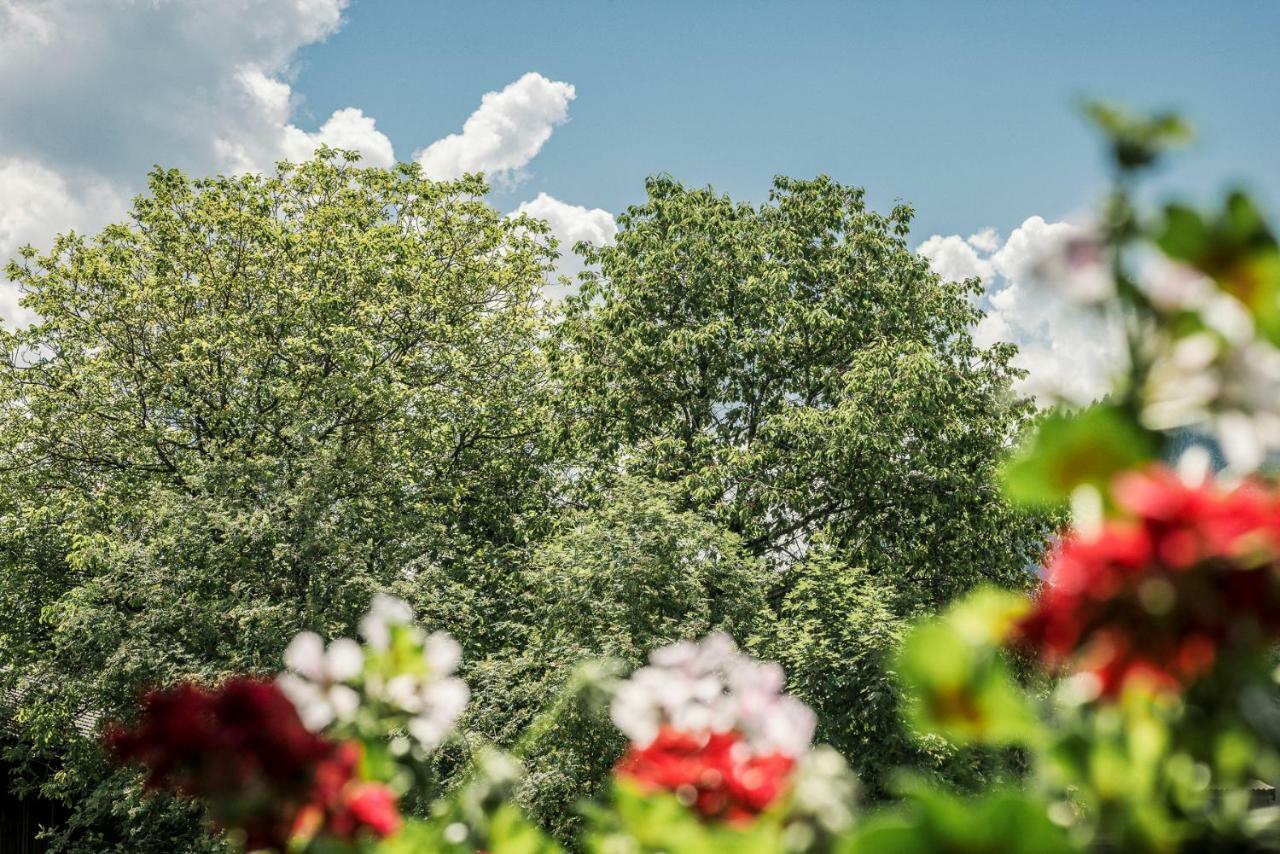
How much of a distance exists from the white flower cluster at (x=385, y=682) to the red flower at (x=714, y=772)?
10.8 inches

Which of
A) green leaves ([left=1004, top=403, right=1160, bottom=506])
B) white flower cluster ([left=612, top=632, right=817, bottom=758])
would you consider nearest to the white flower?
white flower cluster ([left=612, top=632, right=817, bottom=758])

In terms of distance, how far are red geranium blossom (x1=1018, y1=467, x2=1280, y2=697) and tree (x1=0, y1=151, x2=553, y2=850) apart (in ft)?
41.5

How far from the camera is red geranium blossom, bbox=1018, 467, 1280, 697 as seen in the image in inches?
30.9

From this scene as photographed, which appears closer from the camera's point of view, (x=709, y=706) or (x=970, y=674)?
(x=970, y=674)

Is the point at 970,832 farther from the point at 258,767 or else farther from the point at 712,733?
the point at 258,767

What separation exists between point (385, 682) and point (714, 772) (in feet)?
1.49

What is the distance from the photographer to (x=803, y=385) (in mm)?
16047

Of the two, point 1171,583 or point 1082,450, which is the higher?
point 1082,450

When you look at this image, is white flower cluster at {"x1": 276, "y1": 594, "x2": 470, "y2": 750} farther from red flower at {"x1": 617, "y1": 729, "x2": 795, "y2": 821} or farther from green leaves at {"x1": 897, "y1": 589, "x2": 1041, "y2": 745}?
green leaves at {"x1": 897, "y1": 589, "x2": 1041, "y2": 745}

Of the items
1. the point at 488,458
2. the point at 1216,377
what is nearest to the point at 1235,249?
the point at 1216,377

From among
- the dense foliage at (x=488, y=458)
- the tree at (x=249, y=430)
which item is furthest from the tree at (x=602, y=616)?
the tree at (x=249, y=430)

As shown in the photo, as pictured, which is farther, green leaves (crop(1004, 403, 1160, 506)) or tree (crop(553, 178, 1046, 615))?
tree (crop(553, 178, 1046, 615))

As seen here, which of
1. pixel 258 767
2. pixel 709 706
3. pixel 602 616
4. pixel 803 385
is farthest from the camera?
pixel 803 385

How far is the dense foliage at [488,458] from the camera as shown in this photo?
12453 millimetres
